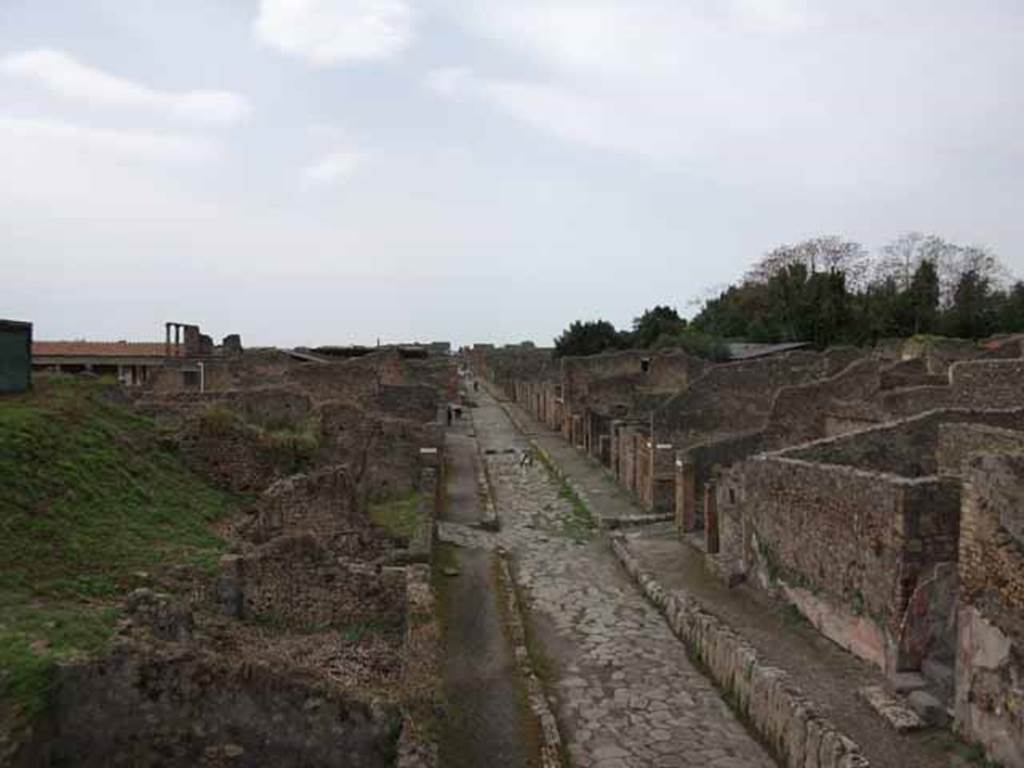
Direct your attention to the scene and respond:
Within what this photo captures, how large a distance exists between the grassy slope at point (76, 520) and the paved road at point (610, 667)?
463 centimetres

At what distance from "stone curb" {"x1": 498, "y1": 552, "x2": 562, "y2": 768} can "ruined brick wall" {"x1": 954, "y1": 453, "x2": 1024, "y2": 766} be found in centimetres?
356

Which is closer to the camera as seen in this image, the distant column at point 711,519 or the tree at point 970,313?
the distant column at point 711,519

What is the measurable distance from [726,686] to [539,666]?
225cm

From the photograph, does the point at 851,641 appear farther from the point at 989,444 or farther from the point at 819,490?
the point at 989,444

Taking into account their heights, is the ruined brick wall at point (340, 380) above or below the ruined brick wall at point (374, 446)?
above

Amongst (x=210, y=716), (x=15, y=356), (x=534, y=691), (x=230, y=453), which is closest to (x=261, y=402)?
(x=230, y=453)

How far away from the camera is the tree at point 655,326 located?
6746 cm

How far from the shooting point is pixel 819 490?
11906 mm

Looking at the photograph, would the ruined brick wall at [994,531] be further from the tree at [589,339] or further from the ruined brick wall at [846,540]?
the tree at [589,339]

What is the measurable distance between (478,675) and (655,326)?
61.2 meters

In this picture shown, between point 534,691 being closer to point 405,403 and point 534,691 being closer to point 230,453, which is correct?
point 230,453

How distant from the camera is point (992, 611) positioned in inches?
312

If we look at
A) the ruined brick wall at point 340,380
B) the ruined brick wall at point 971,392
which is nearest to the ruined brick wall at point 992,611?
the ruined brick wall at point 971,392

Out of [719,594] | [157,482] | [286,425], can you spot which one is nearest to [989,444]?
[719,594]
